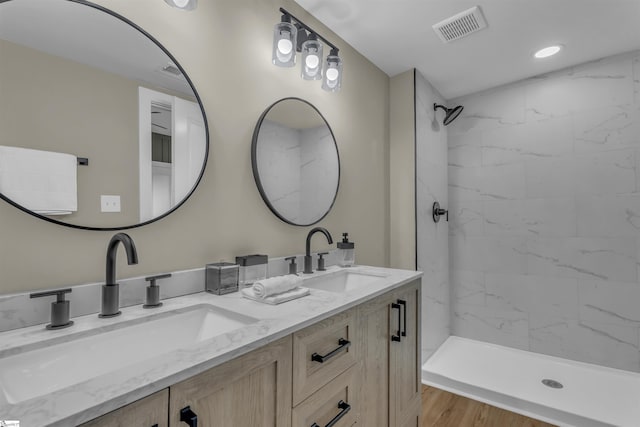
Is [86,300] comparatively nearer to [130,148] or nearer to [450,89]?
[130,148]

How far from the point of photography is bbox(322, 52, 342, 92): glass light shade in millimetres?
1731

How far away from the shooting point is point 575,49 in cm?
225

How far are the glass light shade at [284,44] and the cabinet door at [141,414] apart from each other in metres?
1.42

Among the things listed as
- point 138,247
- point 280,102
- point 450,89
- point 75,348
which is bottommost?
point 75,348

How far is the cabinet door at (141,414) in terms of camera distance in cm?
48

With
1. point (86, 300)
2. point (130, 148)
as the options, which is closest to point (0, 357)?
point (86, 300)

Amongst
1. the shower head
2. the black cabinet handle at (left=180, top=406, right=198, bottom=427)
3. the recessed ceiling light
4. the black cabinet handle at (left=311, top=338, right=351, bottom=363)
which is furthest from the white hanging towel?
the recessed ceiling light

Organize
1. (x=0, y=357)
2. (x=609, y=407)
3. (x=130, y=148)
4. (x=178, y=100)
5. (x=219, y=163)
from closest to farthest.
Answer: (x=0, y=357) < (x=130, y=148) < (x=178, y=100) < (x=219, y=163) < (x=609, y=407)

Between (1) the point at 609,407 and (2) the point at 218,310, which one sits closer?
(2) the point at 218,310

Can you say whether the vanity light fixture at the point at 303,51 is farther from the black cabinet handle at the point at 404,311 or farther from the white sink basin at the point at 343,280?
the black cabinet handle at the point at 404,311

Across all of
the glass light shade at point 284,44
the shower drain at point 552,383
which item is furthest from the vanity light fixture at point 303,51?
the shower drain at point 552,383

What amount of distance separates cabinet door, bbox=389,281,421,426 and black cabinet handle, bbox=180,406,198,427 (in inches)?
36.9

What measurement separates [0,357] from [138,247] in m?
0.45

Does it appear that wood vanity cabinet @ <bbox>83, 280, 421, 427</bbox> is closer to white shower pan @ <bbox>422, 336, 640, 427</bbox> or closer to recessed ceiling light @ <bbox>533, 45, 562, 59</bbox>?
white shower pan @ <bbox>422, 336, 640, 427</bbox>
